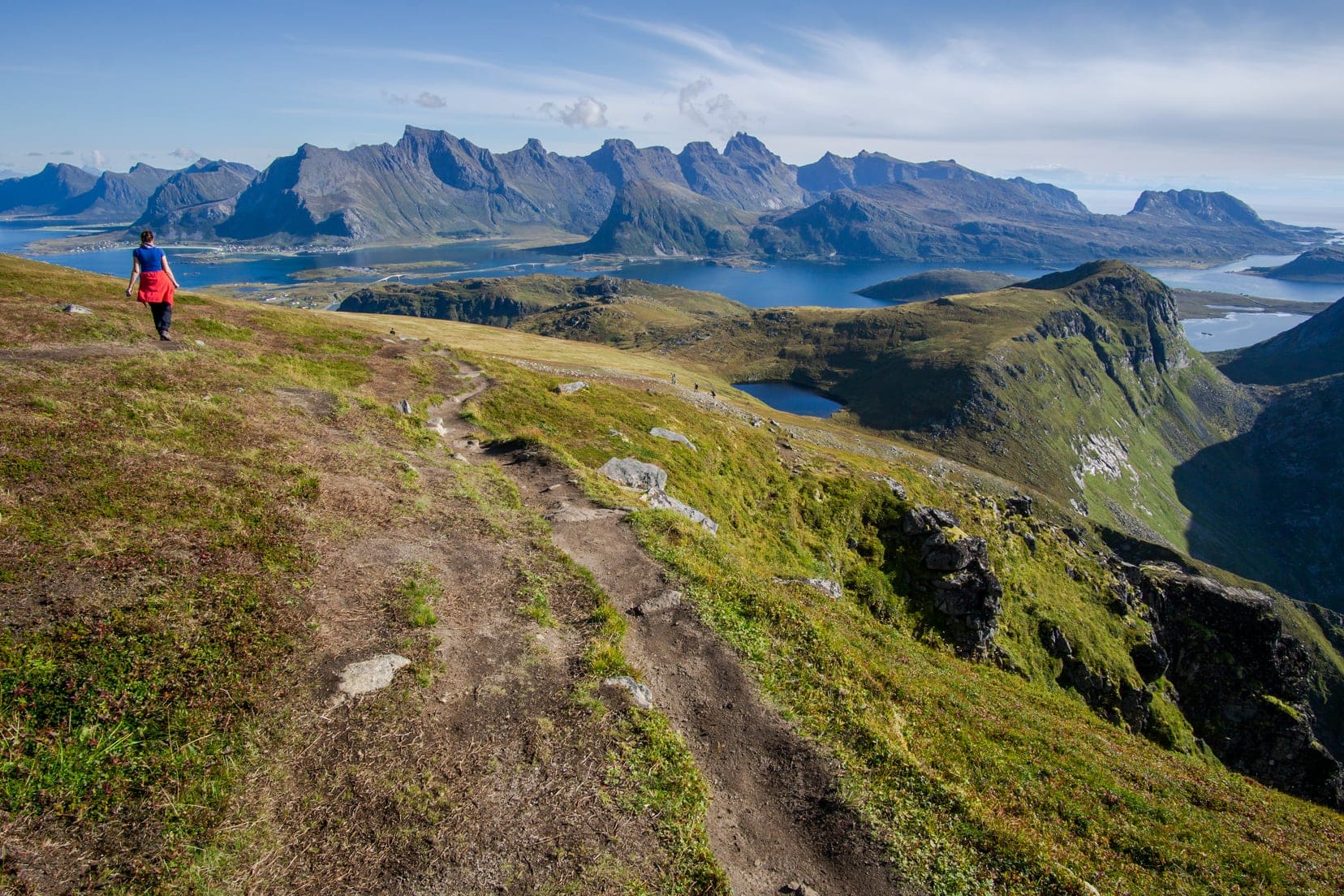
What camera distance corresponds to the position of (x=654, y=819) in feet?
41.7

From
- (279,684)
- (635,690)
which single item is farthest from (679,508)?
(279,684)

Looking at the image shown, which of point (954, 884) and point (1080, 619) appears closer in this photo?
point (954, 884)

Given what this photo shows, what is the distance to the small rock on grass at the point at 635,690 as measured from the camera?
15.7 metres

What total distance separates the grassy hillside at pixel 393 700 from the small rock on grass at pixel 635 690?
47cm

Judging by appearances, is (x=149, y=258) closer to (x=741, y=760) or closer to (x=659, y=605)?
(x=659, y=605)

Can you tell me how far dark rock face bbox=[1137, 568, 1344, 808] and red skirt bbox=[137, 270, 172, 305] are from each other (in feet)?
284

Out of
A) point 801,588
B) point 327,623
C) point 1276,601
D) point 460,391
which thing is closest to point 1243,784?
point 801,588

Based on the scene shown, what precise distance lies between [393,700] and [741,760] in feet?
28.9

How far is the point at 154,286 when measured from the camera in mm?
27781

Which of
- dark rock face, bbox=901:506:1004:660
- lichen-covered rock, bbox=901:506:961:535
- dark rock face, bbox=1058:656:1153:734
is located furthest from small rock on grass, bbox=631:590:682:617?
dark rock face, bbox=1058:656:1153:734

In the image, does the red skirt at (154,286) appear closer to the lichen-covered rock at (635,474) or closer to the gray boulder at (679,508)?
the lichen-covered rock at (635,474)

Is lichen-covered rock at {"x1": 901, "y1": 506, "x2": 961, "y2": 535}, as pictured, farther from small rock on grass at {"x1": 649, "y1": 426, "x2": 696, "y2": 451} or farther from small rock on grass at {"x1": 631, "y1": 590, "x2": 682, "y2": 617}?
small rock on grass at {"x1": 631, "y1": 590, "x2": 682, "y2": 617}

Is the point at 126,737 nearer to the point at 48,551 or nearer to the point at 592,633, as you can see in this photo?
the point at 48,551

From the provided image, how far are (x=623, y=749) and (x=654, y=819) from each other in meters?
1.80
